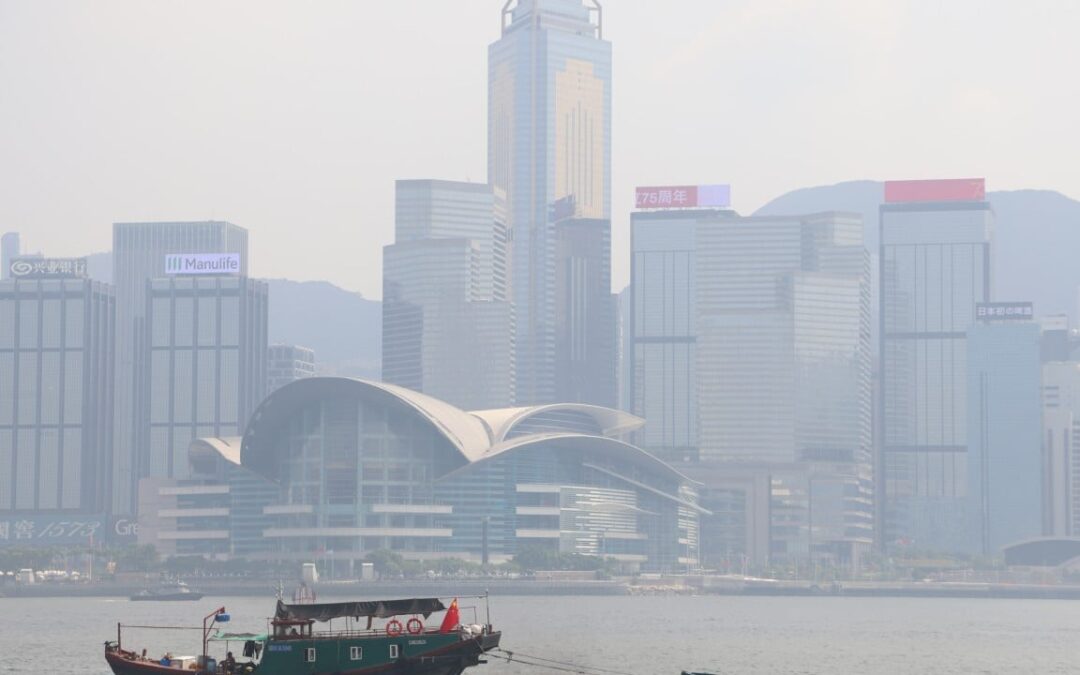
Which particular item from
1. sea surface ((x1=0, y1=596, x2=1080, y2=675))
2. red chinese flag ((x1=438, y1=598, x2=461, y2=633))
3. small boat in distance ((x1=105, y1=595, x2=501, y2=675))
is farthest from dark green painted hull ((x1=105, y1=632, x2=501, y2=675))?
sea surface ((x1=0, y1=596, x2=1080, y2=675))

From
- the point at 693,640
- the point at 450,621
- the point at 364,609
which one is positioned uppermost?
the point at 364,609

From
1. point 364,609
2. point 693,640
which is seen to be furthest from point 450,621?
point 693,640

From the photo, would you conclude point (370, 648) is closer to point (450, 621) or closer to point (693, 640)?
point (450, 621)

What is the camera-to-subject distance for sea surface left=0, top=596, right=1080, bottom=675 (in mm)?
110125

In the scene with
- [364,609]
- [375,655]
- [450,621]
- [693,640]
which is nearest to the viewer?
[364,609]

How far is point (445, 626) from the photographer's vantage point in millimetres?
76312

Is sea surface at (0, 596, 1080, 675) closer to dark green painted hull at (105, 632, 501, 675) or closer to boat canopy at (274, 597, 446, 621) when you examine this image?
dark green painted hull at (105, 632, 501, 675)

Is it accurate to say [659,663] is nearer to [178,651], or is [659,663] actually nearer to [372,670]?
[178,651]

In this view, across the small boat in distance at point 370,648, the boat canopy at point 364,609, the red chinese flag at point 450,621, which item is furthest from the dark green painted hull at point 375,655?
the boat canopy at point 364,609

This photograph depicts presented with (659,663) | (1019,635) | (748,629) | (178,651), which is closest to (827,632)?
(748,629)

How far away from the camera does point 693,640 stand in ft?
443

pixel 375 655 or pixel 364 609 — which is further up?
pixel 364 609

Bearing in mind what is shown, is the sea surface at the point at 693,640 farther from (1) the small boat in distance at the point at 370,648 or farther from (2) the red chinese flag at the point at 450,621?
(1) the small boat in distance at the point at 370,648

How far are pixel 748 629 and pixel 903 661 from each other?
3804 cm
